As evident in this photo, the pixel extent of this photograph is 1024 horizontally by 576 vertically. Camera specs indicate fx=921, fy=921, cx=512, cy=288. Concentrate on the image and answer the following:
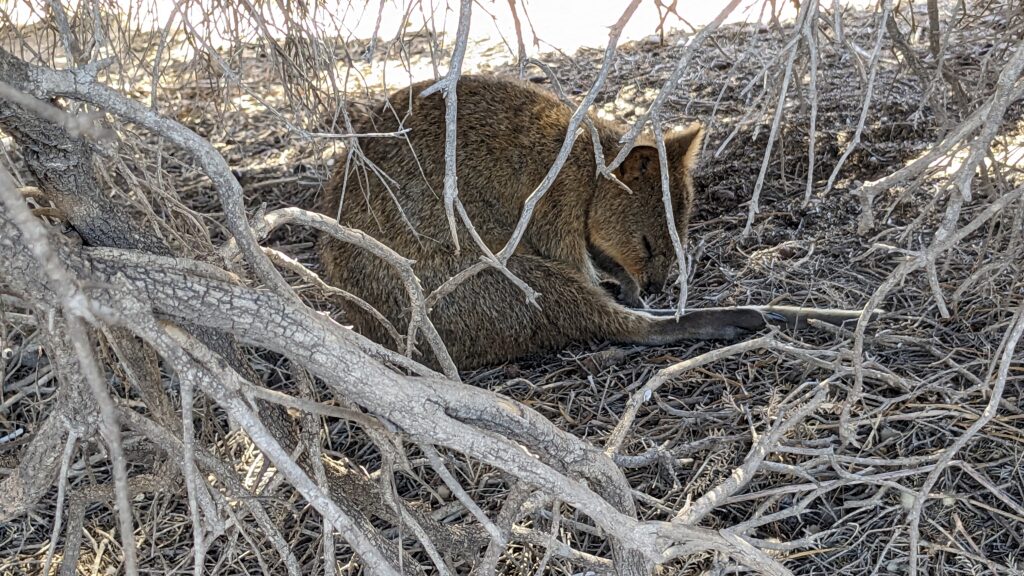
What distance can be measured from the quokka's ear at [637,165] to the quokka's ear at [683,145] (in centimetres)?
10

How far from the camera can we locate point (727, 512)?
3.01 meters

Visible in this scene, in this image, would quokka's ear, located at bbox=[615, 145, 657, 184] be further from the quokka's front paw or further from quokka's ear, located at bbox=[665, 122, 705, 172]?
the quokka's front paw

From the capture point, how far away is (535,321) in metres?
4.16

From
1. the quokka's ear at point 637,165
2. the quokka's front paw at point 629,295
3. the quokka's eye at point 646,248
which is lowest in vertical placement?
the quokka's front paw at point 629,295

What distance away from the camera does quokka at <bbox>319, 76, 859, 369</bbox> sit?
404cm

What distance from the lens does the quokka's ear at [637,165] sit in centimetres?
423

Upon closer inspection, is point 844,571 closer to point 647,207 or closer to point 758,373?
point 758,373

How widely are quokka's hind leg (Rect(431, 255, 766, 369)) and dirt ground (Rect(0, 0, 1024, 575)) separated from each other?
8cm

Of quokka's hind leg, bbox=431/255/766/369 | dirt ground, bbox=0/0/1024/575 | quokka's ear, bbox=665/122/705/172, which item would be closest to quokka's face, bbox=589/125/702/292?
quokka's ear, bbox=665/122/705/172

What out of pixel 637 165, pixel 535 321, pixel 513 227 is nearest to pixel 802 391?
pixel 535 321

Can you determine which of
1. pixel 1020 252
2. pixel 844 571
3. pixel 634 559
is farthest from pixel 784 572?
pixel 1020 252

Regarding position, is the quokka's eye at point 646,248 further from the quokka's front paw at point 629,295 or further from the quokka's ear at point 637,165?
the quokka's ear at point 637,165

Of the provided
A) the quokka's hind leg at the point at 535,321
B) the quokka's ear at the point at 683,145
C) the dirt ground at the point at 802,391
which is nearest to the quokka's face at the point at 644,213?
the quokka's ear at the point at 683,145

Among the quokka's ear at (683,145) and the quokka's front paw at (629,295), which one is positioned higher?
the quokka's ear at (683,145)
